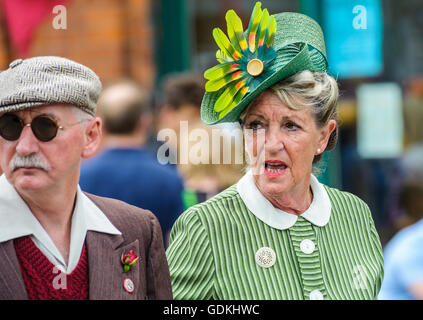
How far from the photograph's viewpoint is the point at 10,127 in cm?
183

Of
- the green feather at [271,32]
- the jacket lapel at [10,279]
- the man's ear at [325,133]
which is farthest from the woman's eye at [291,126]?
the jacket lapel at [10,279]

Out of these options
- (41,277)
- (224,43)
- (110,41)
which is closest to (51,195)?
(41,277)

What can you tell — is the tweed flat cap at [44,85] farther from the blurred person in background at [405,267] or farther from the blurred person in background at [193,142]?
the blurred person in background at [405,267]

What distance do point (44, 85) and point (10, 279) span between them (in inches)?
17.6

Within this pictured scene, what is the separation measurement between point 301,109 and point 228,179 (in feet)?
4.25


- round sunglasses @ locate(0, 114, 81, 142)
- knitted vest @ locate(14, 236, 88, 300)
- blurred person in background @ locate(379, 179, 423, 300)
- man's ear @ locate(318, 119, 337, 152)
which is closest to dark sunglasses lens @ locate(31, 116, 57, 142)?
round sunglasses @ locate(0, 114, 81, 142)

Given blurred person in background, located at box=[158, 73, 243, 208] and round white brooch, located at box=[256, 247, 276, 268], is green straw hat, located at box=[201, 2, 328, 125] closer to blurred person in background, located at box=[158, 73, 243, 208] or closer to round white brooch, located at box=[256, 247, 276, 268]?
blurred person in background, located at box=[158, 73, 243, 208]

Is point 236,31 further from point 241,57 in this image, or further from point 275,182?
point 275,182

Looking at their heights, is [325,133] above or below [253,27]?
below

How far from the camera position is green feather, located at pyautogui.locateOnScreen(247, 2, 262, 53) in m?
2.10

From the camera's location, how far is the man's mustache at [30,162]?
1810 millimetres

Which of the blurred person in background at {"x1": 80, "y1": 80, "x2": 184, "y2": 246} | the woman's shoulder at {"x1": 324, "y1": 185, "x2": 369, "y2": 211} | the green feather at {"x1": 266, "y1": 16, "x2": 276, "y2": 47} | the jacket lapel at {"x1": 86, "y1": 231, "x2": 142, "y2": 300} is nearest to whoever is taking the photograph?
the jacket lapel at {"x1": 86, "y1": 231, "x2": 142, "y2": 300}

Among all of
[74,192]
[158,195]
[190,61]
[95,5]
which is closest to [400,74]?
[190,61]

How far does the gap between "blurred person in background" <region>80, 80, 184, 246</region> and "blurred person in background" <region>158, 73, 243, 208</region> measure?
132mm
